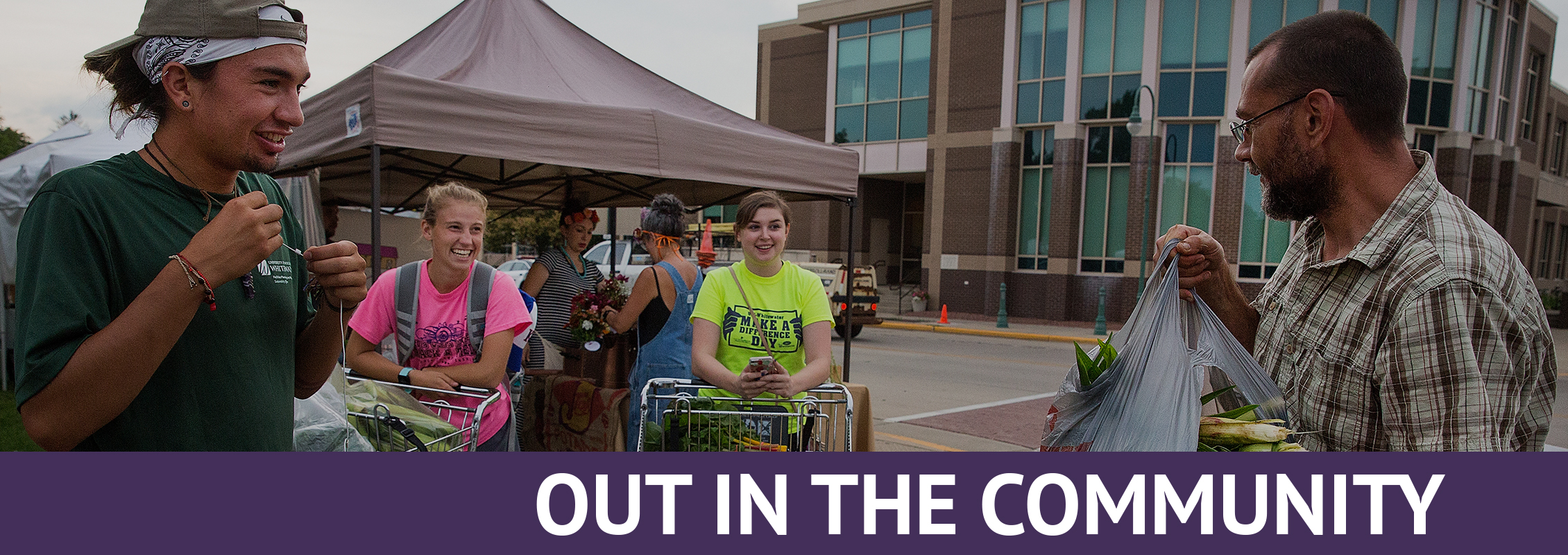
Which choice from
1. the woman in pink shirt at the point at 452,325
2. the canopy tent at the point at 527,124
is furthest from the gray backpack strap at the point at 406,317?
the canopy tent at the point at 527,124

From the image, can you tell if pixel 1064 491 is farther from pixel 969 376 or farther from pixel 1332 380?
pixel 969 376

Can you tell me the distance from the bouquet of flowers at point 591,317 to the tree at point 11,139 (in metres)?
46.0

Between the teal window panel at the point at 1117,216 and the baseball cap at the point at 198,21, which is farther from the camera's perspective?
the teal window panel at the point at 1117,216

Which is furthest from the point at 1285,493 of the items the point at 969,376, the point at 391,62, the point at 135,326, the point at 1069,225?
the point at 1069,225

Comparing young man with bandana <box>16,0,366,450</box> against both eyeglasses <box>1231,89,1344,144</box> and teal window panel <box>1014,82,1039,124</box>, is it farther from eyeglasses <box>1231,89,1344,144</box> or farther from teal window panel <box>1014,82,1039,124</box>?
teal window panel <box>1014,82,1039,124</box>

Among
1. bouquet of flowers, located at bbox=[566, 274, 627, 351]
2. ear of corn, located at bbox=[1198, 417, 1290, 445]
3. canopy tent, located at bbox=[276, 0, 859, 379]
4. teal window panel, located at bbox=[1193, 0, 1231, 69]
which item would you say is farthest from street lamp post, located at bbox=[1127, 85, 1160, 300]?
ear of corn, located at bbox=[1198, 417, 1290, 445]

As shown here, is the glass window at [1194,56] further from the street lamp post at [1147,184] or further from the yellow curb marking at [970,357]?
the yellow curb marking at [970,357]

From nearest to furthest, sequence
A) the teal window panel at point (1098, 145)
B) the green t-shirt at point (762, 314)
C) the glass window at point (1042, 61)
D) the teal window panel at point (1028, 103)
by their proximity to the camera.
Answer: the green t-shirt at point (762, 314) < the teal window panel at point (1098, 145) < the glass window at point (1042, 61) < the teal window panel at point (1028, 103)

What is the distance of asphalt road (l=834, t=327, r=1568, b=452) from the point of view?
25.0 feet

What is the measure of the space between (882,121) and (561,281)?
21.5 meters

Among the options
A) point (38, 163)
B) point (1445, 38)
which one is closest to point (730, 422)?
point (38, 163)

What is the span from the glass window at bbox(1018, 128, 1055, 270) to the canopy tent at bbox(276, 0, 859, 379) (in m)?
16.6

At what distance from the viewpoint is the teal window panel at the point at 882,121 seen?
85.9 ft

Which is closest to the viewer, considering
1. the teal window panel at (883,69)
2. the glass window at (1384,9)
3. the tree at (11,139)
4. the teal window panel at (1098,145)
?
the glass window at (1384,9)
